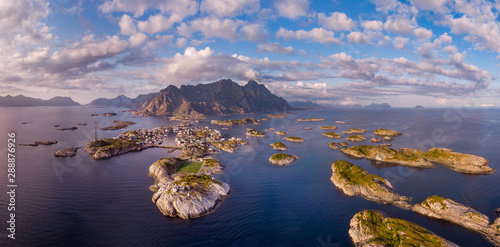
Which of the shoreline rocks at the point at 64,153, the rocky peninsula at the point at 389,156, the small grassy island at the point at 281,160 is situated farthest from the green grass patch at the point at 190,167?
the rocky peninsula at the point at 389,156

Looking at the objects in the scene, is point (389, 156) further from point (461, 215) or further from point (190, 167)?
point (190, 167)

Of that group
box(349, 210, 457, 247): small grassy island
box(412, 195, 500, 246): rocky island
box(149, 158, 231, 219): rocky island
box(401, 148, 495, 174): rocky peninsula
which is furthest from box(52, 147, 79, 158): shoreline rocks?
box(401, 148, 495, 174): rocky peninsula

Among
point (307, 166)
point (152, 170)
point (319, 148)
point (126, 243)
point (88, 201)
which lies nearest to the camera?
point (126, 243)

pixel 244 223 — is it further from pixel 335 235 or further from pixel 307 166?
pixel 307 166

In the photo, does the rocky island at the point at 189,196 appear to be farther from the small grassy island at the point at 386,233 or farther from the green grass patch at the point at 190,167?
the small grassy island at the point at 386,233

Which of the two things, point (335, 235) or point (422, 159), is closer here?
point (335, 235)

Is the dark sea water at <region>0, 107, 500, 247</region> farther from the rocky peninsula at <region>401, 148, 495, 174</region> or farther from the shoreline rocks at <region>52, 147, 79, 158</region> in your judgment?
the shoreline rocks at <region>52, 147, 79, 158</region>

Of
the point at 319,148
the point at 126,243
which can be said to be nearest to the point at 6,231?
the point at 126,243

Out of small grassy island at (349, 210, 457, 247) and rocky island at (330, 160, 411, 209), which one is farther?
rocky island at (330, 160, 411, 209)
